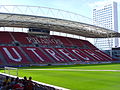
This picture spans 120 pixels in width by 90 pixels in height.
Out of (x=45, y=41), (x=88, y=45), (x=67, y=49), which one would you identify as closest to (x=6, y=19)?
(x=45, y=41)

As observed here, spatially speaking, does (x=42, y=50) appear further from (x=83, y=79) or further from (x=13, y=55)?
(x=83, y=79)

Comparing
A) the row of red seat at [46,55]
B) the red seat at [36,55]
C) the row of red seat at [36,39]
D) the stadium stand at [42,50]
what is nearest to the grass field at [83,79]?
the row of red seat at [46,55]

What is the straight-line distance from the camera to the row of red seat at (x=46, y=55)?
1881 inches

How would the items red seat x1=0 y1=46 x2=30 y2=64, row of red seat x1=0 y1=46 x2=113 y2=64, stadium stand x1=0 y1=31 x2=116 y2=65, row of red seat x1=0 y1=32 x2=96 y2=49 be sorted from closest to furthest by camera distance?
red seat x1=0 y1=46 x2=30 y2=64
row of red seat x1=0 y1=46 x2=113 y2=64
stadium stand x1=0 y1=31 x2=116 y2=65
row of red seat x1=0 y1=32 x2=96 y2=49

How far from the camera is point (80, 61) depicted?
55844 mm

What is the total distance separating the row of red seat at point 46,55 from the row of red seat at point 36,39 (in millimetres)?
4274

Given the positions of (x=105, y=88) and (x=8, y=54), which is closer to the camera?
(x=105, y=88)

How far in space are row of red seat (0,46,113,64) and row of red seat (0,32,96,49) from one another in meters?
4.27

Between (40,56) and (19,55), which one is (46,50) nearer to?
(40,56)

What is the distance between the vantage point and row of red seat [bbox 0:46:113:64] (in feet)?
157

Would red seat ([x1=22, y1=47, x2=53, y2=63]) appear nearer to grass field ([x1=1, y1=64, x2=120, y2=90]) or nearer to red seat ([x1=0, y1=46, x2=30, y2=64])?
red seat ([x1=0, y1=46, x2=30, y2=64])

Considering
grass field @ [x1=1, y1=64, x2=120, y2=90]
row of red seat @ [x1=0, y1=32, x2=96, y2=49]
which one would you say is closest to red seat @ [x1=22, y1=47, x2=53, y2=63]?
row of red seat @ [x1=0, y1=32, x2=96, y2=49]

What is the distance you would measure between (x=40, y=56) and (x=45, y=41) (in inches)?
476

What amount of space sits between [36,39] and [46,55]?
1125cm
